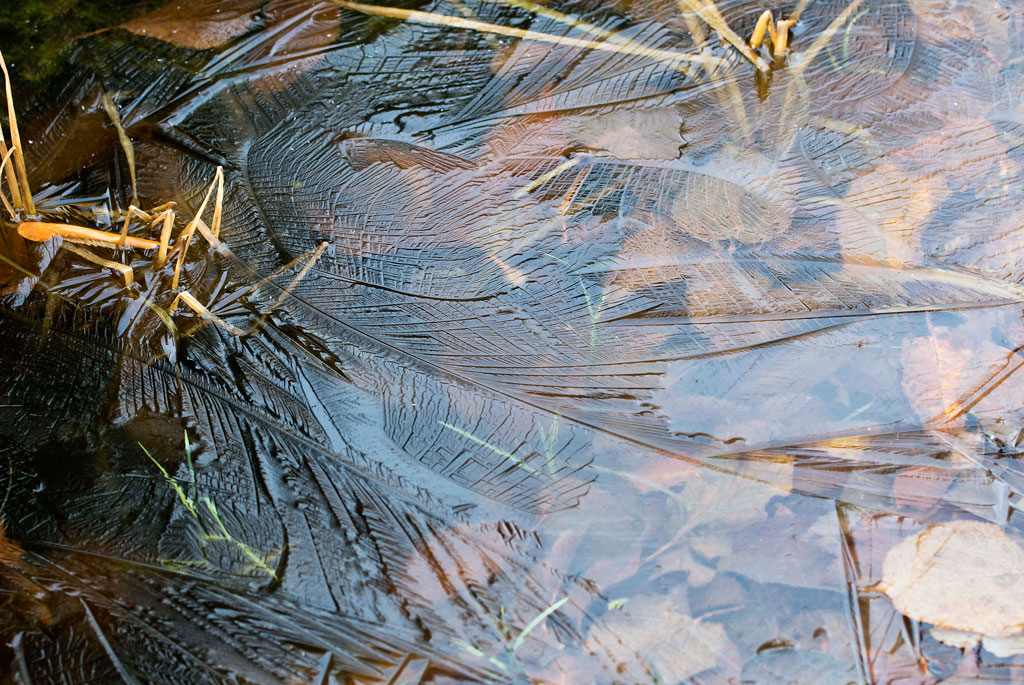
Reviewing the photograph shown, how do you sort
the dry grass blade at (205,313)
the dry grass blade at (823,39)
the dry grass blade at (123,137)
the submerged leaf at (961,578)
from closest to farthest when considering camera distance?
the submerged leaf at (961,578), the dry grass blade at (205,313), the dry grass blade at (123,137), the dry grass blade at (823,39)

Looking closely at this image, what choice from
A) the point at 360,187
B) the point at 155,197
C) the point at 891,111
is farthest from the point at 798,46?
the point at 155,197

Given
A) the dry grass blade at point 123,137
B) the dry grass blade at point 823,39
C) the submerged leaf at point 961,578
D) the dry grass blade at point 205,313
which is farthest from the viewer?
the dry grass blade at point 823,39

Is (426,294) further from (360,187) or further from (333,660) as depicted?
(333,660)

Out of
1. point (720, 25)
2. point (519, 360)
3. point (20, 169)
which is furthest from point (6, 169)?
point (720, 25)

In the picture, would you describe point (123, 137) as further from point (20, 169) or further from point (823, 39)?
point (823, 39)

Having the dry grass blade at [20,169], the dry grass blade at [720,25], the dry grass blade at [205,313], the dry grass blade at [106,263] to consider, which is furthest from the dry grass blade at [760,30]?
the dry grass blade at [20,169]

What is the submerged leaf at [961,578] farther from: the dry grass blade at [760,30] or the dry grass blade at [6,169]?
the dry grass blade at [6,169]
